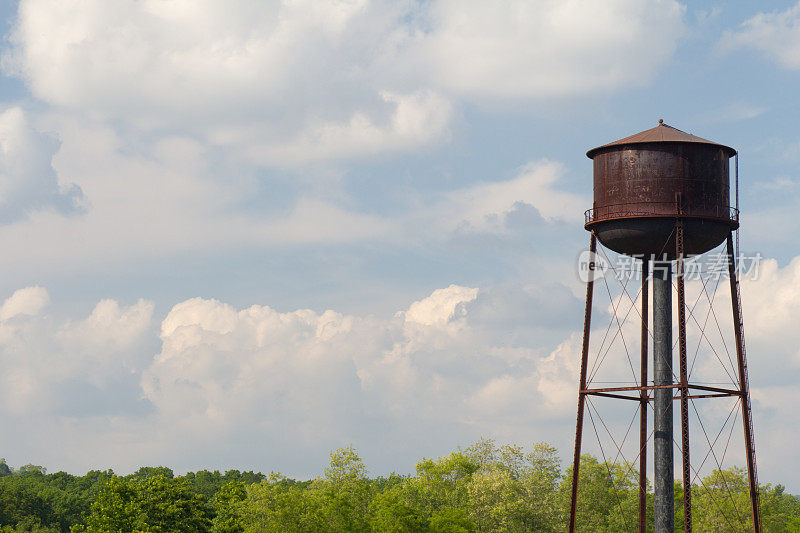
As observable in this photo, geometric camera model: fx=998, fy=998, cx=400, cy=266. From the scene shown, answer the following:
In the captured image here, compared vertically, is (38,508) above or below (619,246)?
below

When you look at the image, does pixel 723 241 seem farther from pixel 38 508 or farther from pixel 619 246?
pixel 38 508

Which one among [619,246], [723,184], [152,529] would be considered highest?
[723,184]

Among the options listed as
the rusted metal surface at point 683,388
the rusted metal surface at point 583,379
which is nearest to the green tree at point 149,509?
the rusted metal surface at point 583,379

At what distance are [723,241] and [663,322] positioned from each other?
12.7 feet

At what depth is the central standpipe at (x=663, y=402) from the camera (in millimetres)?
37125

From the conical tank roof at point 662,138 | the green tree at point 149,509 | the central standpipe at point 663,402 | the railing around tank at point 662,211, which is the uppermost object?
the conical tank roof at point 662,138

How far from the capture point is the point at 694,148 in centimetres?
3784

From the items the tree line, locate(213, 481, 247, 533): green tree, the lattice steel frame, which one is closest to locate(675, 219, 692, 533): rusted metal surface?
the lattice steel frame

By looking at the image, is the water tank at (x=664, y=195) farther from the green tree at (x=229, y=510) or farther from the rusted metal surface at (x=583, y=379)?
the green tree at (x=229, y=510)

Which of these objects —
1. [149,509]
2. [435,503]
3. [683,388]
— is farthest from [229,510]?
[683,388]

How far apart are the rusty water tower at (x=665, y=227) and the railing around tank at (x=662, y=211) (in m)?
0.04

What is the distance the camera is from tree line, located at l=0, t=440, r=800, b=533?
59.3 m

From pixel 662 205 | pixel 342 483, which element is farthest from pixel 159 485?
pixel 662 205

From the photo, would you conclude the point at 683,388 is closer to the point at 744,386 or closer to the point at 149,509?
the point at 744,386
